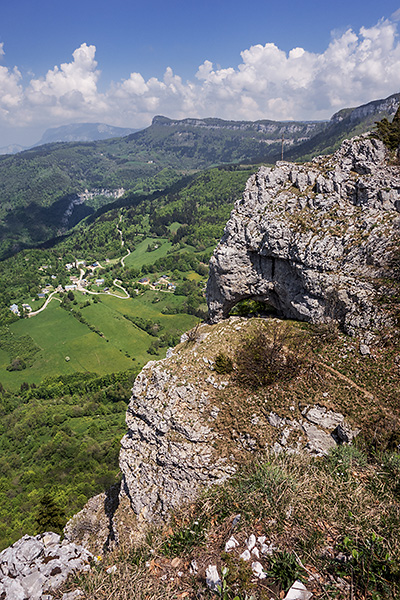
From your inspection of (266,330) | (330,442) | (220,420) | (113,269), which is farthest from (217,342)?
(113,269)

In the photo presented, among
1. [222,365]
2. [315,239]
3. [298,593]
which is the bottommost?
[222,365]

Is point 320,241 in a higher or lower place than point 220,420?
higher

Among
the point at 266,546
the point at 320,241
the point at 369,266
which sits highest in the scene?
the point at 320,241

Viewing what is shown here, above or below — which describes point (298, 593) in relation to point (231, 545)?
above

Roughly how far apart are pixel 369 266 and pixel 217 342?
12484 millimetres

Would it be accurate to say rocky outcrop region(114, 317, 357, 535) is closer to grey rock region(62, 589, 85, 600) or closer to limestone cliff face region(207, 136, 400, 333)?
limestone cliff face region(207, 136, 400, 333)

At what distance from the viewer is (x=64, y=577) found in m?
8.11

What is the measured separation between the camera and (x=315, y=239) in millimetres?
23109

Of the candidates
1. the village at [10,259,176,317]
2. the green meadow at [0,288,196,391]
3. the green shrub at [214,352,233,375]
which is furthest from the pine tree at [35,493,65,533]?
the village at [10,259,176,317]

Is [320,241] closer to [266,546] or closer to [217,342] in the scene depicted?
[217,342]

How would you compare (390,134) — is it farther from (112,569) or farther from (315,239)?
(112,569)

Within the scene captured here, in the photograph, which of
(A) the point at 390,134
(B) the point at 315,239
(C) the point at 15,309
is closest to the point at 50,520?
(B) the point at 315,239

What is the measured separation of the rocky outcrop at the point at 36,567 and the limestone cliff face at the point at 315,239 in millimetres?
19728

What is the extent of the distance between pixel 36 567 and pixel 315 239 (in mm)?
23339
